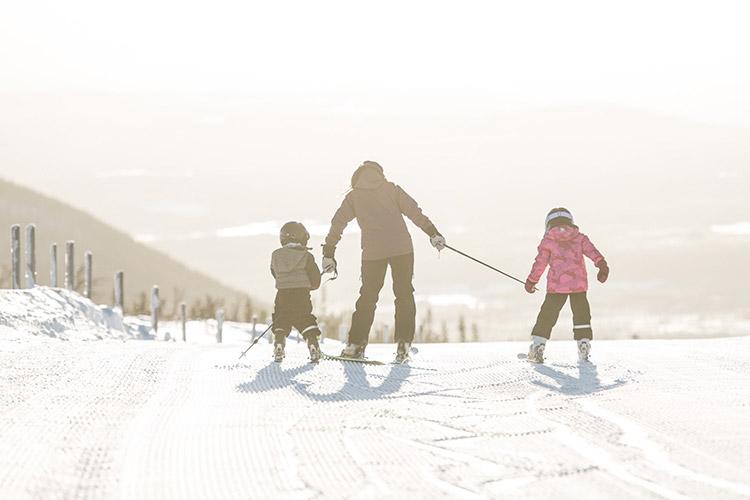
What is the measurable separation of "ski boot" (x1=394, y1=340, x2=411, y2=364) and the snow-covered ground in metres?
0.13

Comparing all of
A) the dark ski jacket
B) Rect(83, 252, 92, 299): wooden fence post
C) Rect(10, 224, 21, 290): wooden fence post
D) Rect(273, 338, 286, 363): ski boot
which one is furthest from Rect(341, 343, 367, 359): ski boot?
Rect(83, 252, 92, 299): wooden fence post

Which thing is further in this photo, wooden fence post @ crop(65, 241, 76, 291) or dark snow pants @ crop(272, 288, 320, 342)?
wooden fence post @ crop(65, 241, 76, 291)

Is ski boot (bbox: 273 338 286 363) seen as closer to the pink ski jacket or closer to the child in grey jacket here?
the child in grey jacket

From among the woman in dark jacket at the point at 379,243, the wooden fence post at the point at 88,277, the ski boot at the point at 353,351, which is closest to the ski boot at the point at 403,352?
the woman in dark jacket at the point at 379,243

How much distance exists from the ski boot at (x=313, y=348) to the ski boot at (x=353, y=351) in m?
0.27

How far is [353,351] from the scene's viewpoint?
30.4ft

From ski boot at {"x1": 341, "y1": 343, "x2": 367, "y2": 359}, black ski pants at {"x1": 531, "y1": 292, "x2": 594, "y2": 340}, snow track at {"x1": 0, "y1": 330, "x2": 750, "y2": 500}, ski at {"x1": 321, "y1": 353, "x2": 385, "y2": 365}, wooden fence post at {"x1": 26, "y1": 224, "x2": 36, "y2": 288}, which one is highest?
wooden fence post at {"x1": 26, "y1": 224, "x2": 36, "y2": 288}

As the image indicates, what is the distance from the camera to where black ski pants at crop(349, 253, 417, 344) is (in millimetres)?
9195

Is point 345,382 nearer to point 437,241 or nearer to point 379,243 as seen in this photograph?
point 379,243

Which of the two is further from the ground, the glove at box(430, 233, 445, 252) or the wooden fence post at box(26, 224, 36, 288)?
the wooden fence post at box(26, 224, 36, 288)

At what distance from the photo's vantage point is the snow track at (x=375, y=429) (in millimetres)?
4531

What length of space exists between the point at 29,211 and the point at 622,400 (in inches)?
3721

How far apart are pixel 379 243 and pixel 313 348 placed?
111 cm

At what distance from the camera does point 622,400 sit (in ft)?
21.4
